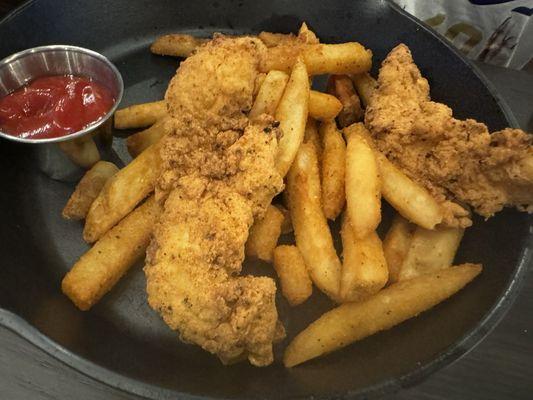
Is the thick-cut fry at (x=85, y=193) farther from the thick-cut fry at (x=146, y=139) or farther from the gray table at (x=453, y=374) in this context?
the gray table at (x=453, y=374)

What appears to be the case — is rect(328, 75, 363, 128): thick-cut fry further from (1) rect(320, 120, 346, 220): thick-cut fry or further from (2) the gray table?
(2) the gray table

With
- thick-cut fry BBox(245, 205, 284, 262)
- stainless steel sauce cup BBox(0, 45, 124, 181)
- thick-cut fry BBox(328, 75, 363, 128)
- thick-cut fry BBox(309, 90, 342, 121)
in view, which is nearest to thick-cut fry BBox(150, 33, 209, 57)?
stainless steel sauce cup BBox(0, 45, 124, 181)

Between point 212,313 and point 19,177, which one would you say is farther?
point 19,177

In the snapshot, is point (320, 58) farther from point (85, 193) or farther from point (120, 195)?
point (85, 193)

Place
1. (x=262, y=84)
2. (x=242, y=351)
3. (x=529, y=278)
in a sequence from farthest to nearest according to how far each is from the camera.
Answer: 1. (x=529, y=278)
2. (x=262, y=84)
3. (x=242, y=351)

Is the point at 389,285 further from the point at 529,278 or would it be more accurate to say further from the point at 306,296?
the point at 529,278

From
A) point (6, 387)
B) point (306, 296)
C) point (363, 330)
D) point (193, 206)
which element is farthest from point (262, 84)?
point (6, 387)

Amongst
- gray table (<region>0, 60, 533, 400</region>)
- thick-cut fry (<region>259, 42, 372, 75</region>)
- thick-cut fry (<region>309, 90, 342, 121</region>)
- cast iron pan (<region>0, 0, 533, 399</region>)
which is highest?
thick-cut fry (<region>259, 42, 372, 75</region>)
